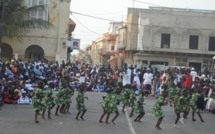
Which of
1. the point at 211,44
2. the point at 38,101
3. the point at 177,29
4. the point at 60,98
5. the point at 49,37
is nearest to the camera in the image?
the point at 38,101

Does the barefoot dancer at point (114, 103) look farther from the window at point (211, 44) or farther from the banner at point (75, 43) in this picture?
the window at point (211, 44)

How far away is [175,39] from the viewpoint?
48.7 meters

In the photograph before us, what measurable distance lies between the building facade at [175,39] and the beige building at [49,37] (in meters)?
14.4

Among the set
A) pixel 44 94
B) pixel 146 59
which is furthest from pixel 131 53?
pixel 44 94

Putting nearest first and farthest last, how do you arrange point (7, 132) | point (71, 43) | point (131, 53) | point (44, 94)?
point (7, 132) → point (44, 94) → point (71, 43) → point (131, 53)

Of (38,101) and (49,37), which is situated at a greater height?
(49,37)

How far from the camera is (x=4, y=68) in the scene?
2439cm

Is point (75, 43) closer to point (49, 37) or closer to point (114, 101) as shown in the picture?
point (49, 37)

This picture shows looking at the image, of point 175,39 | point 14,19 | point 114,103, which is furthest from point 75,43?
point 114,103

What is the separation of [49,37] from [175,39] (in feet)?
57.4

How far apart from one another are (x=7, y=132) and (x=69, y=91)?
4802mm

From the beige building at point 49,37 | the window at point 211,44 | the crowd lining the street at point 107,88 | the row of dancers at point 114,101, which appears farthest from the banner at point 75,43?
the row of dancers at point 114,101

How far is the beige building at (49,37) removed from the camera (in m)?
35.7

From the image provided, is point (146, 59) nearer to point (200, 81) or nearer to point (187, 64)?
point (187, 64)
